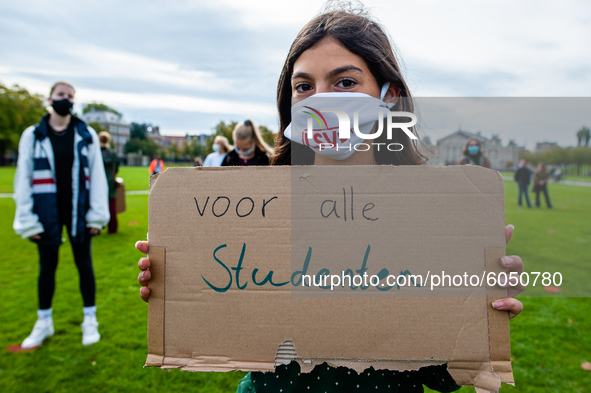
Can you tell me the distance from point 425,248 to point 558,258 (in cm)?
695

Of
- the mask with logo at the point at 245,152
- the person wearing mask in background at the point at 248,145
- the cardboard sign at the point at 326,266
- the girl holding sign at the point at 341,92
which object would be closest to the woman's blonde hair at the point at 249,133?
the person wearing mask in background at the point at 248,145

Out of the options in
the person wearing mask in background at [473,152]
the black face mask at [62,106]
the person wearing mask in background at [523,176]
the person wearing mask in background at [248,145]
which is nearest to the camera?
the black face mask at [62,106]

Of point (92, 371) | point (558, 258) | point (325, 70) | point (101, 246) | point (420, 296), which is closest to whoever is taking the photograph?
point (420, 296)

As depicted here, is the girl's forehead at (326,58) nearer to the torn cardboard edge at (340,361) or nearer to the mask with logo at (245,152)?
the torn cardboard edge at (340,361)

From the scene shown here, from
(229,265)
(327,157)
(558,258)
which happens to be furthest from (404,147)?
(558,258)

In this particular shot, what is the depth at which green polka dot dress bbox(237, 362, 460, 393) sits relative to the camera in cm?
109

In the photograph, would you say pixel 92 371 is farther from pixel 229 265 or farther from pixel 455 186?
pixel 455 186

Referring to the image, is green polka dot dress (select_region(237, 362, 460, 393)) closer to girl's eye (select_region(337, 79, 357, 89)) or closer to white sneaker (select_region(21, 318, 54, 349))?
girl's eye (select_region(337, 79, 357, 89))

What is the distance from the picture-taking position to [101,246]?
6730 millimetres

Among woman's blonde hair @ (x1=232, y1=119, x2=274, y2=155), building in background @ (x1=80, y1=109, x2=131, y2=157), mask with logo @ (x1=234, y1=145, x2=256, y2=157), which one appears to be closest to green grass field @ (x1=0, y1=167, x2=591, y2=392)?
mask with logo @ (x1=234, y1=145, x2=256, y2=157)

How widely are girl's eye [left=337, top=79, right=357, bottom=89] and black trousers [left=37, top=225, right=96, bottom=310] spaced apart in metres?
2.90

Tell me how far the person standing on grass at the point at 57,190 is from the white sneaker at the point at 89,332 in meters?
0.30

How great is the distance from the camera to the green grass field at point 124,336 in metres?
2.84

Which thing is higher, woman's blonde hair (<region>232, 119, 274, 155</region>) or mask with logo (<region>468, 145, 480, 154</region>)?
woman's blonde hair (<region>232, 119, 274, 155</region>)
